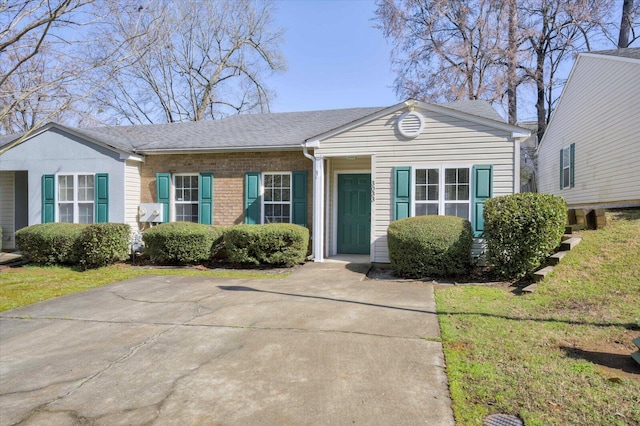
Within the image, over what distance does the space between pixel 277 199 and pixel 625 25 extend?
2112cm

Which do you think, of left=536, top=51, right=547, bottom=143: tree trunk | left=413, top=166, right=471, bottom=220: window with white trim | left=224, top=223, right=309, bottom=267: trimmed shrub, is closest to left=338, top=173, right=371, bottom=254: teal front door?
left=413, top=166, right=471, bottom=220: window with white trim

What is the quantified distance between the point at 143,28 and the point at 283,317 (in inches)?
320

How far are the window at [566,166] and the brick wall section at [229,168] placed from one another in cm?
1080

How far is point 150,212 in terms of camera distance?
11.0 metres

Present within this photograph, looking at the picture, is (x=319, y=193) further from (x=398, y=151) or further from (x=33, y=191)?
(x=33, y=191)

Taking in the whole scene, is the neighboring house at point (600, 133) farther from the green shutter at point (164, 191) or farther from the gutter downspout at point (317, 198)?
the green shutter at point (164, 191)

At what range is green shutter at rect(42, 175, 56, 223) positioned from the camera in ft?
36.9

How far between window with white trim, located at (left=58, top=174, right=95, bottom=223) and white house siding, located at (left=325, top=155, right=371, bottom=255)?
696cm

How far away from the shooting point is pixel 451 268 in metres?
7.59

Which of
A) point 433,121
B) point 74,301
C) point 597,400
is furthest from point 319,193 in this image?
point 597,400

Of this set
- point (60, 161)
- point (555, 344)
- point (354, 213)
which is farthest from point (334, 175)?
point (60, 161)

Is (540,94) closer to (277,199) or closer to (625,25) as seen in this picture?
(625,25)

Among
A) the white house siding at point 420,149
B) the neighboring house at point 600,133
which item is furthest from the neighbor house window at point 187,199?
the neighboring house at point 600,133

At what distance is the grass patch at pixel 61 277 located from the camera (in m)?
6.86
